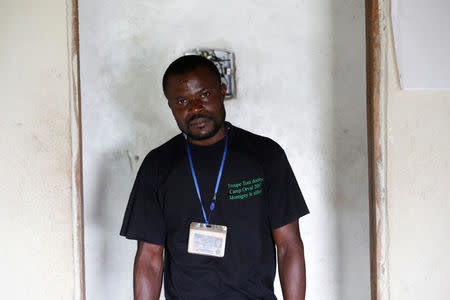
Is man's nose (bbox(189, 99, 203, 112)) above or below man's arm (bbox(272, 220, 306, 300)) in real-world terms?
above

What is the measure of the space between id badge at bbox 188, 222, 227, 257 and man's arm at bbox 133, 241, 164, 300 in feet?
0.46

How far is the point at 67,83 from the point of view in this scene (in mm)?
1840

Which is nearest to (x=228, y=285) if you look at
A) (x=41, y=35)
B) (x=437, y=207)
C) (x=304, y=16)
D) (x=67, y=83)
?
(x=437, y=207)

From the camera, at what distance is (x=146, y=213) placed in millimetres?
1843

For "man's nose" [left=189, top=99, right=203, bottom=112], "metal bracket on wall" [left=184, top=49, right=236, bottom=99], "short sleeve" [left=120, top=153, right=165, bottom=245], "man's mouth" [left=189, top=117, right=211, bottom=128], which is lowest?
"short sleeve" [left=120, top=153, right=165, bottom=245]

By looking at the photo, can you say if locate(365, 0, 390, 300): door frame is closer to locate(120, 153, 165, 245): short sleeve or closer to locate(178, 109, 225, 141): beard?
locate(178, 109, 225, 141): beard

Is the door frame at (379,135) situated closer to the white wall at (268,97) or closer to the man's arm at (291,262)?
the man's arm at (291,262)

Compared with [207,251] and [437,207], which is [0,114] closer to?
[207,251]

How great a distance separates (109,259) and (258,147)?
1018mm

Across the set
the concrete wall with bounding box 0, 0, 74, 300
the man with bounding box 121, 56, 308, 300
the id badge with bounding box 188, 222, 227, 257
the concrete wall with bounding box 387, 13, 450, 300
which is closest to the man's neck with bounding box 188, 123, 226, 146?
the man with bounding box 121, 56, 308, 300

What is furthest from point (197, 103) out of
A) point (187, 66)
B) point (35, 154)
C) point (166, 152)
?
point (35, 154)

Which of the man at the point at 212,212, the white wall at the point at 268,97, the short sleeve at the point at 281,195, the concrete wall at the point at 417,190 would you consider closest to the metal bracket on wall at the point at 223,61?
the white wall at the point at 268,97

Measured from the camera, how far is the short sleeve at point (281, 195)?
1792 mm

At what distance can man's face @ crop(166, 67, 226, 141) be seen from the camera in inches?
71.6
